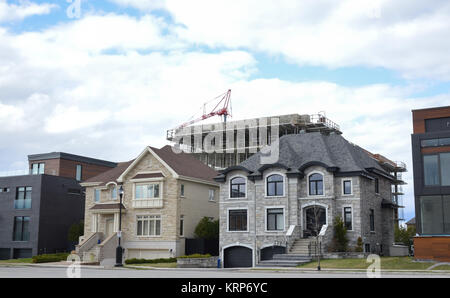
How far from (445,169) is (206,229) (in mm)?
21395

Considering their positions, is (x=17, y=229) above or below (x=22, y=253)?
above

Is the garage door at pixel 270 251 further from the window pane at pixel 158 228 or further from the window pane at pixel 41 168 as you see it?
the window pane at pixel 41 168

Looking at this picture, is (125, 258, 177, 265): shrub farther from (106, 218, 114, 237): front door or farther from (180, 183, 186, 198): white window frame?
(106, 218, 114, 237): front door

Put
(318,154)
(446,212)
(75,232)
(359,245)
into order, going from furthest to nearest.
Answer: (75,232), (318,154), (359,245), (446,212)

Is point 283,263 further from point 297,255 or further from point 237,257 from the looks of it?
point 237,257

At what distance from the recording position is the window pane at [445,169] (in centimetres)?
3456

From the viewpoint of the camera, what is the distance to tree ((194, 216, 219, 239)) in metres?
48.2

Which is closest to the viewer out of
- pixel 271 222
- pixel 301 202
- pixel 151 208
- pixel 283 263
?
pixel 283 263

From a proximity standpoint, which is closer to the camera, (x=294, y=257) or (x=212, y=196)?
(x=294, y=257)

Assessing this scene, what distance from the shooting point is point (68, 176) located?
6175cm

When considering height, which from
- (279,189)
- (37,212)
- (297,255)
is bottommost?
(297,255)

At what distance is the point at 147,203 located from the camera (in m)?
48.7

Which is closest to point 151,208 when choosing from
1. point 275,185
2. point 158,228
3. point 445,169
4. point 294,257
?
point 158,228

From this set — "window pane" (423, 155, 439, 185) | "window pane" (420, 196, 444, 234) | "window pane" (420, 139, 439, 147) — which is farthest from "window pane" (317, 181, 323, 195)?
"window pane" (420, 139, 439, 147)
